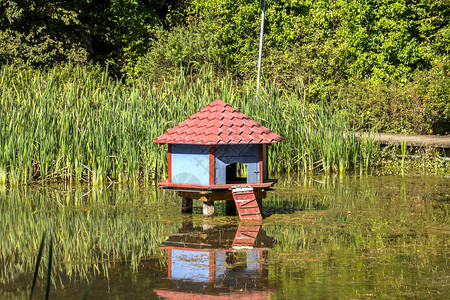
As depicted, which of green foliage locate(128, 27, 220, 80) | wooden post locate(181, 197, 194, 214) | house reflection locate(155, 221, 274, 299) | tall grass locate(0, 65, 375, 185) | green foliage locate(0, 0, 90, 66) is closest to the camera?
house reflection locate(155, 221, 274, 299)

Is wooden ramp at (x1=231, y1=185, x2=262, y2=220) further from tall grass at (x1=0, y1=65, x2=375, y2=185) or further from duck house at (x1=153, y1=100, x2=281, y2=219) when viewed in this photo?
tall grass at (x1=0, y1=65, x2=375, y2=185)

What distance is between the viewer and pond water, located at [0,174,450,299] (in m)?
5.24

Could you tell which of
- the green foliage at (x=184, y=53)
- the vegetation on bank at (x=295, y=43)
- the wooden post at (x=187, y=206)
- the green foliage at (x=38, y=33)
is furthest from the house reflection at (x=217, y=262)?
the green foliage at (x=38, y=33)

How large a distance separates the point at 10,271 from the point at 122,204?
149 inches

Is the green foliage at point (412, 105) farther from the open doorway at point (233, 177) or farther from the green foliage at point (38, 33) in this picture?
the green foliage at point (38, 33)

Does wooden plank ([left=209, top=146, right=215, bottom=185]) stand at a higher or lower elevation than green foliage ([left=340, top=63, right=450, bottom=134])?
lower

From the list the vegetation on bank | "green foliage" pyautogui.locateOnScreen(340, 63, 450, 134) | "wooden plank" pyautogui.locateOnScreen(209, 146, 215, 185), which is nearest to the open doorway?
"wooden plank" pyautogui.locateOnScreen(209, 146, 215, 185)

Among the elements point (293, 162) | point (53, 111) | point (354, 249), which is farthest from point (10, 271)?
point (293, 162)

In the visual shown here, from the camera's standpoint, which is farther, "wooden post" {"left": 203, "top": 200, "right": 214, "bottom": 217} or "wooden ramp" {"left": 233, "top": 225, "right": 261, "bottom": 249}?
"wooden post" {"left": 203, "top": 200, "right": 214, "bottom": 217}

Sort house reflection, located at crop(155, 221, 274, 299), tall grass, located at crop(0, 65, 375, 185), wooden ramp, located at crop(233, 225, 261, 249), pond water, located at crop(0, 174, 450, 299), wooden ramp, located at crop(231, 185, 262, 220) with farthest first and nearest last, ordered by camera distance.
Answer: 1. tall grass, located at crop(0, 65, 375, 185)
2. wooden ramp, located at crop(231, 185, 262, 220)
3. wooden ramp, located at crop(233, 225, 261, 249)
4. pond water, located at crop(0, 174, 450, 299)
5. house reflection, located at crop(155, 221, 274, 299)

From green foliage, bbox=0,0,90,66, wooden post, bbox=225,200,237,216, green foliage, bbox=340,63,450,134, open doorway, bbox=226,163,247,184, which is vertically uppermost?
green foliage, bbox=0,0,90,66

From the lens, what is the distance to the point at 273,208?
9164 millimetres

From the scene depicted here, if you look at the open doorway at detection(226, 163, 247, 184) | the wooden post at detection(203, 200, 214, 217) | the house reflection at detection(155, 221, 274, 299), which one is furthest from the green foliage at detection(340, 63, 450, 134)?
the house reflection at detection(155, 221, 274, 299)

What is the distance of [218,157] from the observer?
836cm
